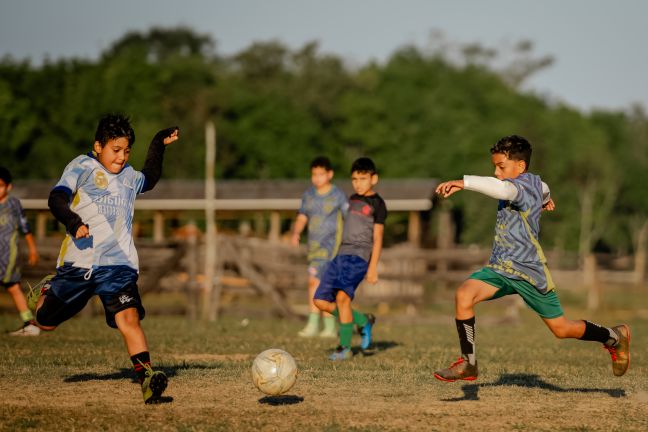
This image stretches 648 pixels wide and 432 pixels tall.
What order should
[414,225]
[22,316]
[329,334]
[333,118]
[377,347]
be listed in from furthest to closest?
[333,118], [414,225], [329,334], [22,316], [377,347]

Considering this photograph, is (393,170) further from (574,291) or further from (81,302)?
(81,302)

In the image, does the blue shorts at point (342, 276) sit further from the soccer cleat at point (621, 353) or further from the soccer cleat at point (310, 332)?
the soccer cleat at point (621, 353)

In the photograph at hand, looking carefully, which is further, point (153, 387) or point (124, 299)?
point (124, 299)

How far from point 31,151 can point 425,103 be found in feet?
105

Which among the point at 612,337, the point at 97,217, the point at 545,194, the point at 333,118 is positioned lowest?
the point at 612,337

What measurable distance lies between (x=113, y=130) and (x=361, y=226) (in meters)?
3.86

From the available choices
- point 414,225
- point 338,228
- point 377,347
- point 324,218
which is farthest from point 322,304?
point 414,225

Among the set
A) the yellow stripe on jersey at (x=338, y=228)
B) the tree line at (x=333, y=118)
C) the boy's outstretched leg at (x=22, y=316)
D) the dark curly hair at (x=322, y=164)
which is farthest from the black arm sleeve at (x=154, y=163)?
the tree line at (x=333, y=118)

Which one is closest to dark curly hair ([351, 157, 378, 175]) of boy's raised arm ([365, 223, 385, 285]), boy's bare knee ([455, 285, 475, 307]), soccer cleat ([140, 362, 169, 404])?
boy's raised arm ([365, 223, 385, 285])

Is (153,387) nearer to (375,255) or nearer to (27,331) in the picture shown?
(375,255)

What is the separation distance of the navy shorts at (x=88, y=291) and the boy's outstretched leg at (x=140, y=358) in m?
0.07

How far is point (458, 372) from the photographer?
7.11 metres

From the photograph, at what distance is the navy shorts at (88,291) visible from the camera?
7.22m

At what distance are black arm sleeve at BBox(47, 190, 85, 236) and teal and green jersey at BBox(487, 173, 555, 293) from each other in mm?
3263
